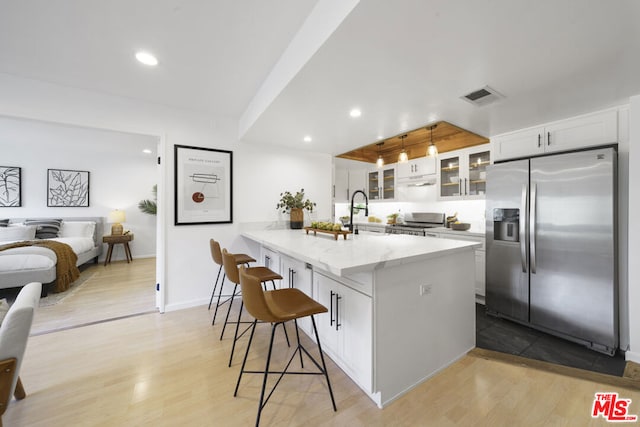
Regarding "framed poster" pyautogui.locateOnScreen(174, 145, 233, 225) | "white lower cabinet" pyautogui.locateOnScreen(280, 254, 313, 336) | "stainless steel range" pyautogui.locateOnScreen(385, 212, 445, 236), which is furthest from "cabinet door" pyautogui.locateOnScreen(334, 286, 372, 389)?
"stainless steel range" pyautogui.locateOnScreen(385, 212, 445, 236)

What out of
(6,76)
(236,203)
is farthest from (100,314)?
(6,76)

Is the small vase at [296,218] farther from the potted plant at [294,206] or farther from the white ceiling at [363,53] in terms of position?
the white ceiling at [363,53]

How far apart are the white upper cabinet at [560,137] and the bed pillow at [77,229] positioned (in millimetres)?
7576

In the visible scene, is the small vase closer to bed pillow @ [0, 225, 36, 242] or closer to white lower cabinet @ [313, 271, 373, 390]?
white lower cabinet @ [313, 271, 373, 390]

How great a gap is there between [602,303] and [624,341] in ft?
1.20

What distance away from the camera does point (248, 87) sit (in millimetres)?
2502

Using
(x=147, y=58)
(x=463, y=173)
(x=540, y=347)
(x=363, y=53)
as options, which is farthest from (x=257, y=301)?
(x=463, y=173)

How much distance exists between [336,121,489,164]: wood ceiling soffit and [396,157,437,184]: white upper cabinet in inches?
8.3

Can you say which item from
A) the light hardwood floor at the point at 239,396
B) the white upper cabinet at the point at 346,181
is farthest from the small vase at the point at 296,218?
the white upper cabinet at the point at 346,181

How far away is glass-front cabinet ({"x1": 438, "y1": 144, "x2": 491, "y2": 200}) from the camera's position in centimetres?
348

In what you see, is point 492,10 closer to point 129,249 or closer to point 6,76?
point 6,76

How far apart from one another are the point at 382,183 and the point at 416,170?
2.78 feet

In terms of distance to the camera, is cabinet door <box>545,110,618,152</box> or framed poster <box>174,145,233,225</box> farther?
framed poster <box>174,145,233,225</box>

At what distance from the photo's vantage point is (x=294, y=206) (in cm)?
364
